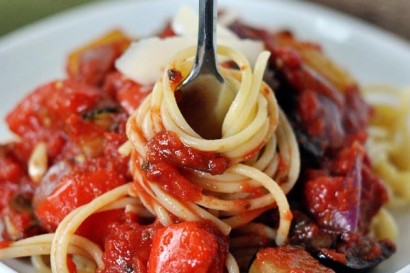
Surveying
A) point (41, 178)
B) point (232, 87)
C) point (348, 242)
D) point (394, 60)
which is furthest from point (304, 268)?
point (394, 60)

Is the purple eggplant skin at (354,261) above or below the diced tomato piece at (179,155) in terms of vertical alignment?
below

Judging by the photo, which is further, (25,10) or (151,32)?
(25,10)

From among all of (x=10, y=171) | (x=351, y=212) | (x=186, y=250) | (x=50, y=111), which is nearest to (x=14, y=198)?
(x=10, y=171)

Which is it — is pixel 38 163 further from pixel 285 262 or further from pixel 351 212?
pixel 351 212

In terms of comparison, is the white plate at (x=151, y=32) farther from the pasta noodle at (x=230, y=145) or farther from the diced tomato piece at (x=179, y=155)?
the diced tomato piece at (x=179, y=155)

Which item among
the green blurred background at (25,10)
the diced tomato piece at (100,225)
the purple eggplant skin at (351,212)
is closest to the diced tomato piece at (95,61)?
the diced tomato piece at (100,225)

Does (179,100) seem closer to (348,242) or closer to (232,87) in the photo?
(232,87)
